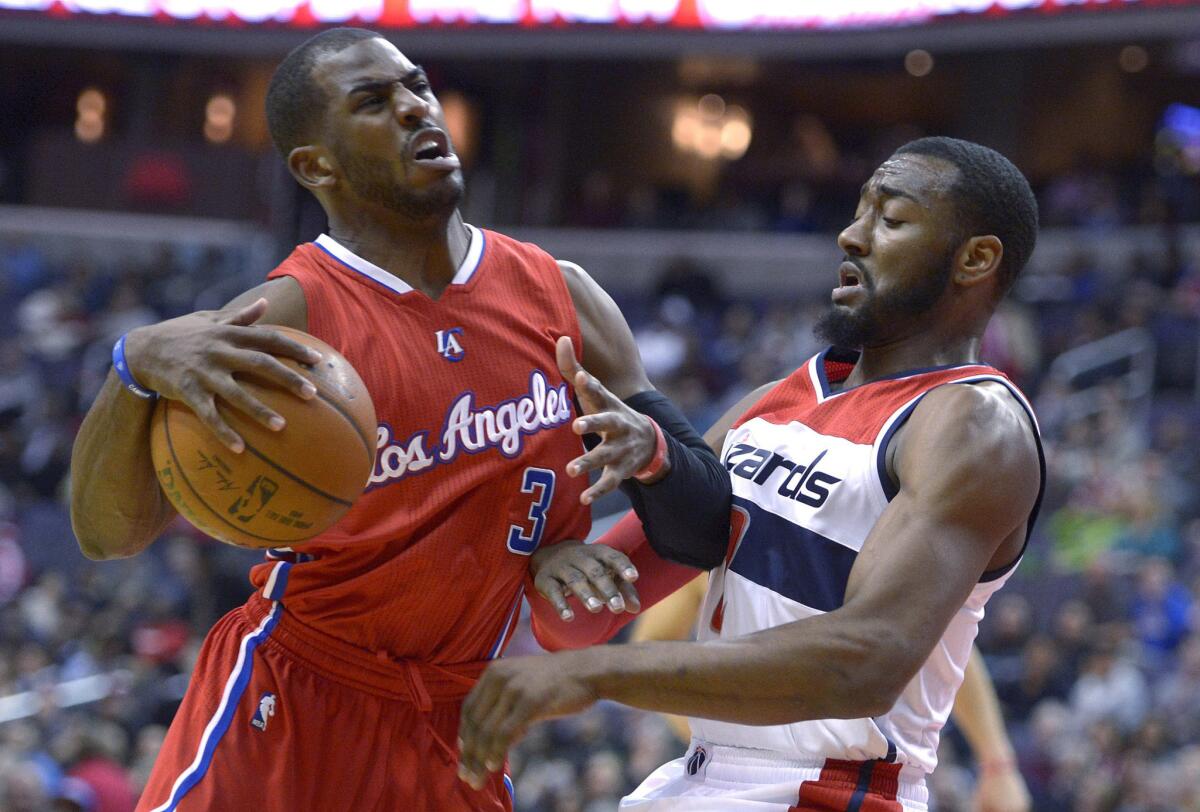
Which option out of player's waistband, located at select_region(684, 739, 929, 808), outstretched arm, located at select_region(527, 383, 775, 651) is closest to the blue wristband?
outstretched arm, located at select_region(527, 383, 775, 651)

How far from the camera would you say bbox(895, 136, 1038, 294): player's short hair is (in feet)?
10.2

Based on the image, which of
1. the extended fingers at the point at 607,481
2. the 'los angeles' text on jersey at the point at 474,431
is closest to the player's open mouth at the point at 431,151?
the 'los angeles' text on jersey at the point at 474,431

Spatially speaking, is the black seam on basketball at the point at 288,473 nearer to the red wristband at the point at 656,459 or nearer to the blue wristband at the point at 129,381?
the blue wristband at the point at 129,381

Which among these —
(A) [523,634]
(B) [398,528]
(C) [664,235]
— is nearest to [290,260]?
(B) [398,528]

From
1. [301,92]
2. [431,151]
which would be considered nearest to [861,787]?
[431,151]

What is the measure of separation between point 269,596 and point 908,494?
1424mm

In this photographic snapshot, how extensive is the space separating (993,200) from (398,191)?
122 centimetres

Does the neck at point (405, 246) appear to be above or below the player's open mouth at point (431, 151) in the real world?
below

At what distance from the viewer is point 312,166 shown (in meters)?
3.39

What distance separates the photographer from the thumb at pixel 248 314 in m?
2.85

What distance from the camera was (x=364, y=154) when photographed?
3311 millimetres

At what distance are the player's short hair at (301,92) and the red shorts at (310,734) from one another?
3.36 feet

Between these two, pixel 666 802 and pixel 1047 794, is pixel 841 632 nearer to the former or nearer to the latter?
pixel 666 802

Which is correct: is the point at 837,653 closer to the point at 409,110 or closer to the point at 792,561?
the point at 792,561
